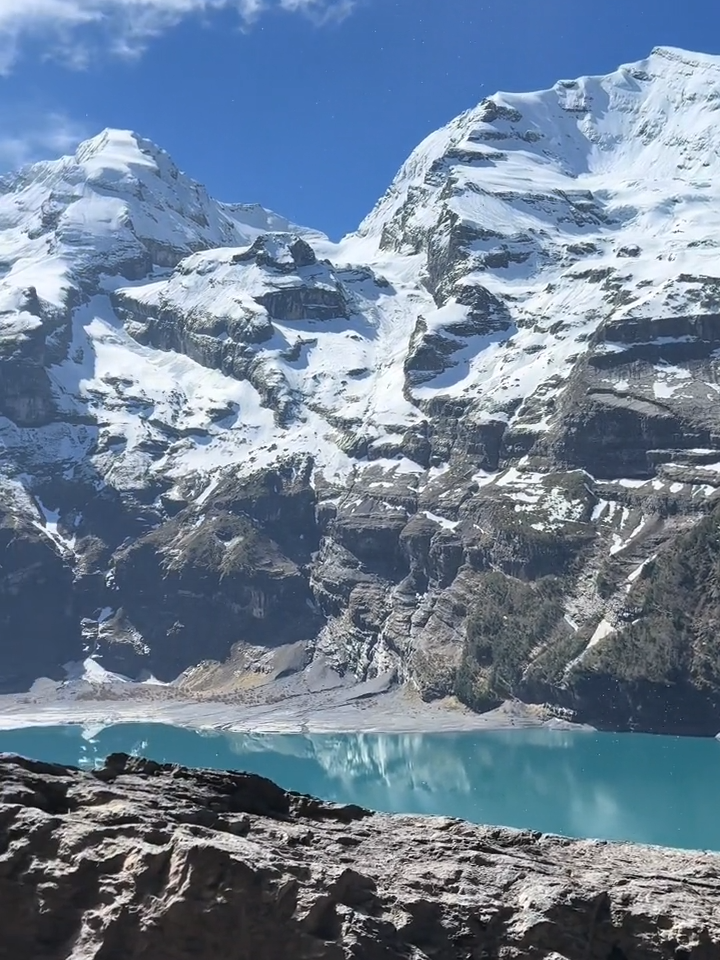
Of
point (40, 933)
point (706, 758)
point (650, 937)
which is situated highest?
point (40, 933)

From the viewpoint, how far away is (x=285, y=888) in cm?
1631

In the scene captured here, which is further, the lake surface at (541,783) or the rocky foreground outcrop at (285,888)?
the lake surface at (541,783)

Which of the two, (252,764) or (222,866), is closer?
(222,866)

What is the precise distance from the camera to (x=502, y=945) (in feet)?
56.2

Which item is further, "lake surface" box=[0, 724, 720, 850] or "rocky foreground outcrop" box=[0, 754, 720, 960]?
"lake surface" box=[0, 724, 720, 850]

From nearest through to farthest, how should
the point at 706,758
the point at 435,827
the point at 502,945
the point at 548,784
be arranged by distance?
the point at 502,945, the point at 435,827, the point at 548,784, the point at 706,758

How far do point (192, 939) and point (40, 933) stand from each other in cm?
208

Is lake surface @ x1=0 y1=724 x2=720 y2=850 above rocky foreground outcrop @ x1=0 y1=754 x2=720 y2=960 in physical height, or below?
below

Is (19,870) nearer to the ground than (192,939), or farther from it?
farther from it

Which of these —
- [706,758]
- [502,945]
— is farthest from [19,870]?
[706,758]

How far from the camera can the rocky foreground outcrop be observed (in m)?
16.1

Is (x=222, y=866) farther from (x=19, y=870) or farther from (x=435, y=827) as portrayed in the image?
(x=435, y=827)

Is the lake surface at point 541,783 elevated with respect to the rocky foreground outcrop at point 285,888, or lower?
lower

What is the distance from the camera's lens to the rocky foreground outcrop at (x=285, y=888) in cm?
1612
